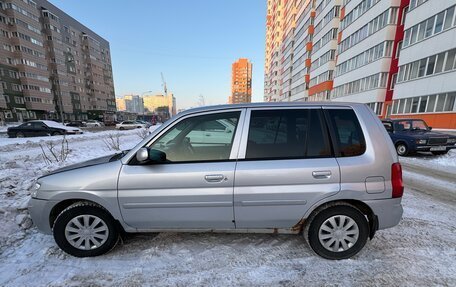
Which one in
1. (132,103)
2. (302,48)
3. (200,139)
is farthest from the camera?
(132,103)

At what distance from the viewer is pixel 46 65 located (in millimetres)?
50844

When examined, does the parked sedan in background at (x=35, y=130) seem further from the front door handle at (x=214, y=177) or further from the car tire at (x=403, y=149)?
the car tire at (x=403, y=149)

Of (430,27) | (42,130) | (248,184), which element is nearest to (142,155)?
(248,184)

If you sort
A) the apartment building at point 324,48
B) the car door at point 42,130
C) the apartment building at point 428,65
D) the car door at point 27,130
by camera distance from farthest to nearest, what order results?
the apartment building at point 324,48 → the car door at point 42,130 → the car door at point 27,130 → the apartment building at point 428,65

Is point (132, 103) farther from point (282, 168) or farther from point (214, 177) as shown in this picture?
point (282, 168)

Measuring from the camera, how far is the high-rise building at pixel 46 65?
1677 inches

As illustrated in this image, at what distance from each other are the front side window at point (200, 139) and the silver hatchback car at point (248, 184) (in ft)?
0.04

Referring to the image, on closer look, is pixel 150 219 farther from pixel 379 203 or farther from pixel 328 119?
pixel 379 203

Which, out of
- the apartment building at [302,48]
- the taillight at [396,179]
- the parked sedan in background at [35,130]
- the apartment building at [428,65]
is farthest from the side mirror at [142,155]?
the apartment building at [302,48]

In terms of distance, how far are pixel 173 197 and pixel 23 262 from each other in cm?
199

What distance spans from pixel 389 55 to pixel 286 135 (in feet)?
84.4

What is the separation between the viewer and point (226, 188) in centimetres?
247

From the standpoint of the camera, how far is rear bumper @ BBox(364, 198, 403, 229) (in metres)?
2.49

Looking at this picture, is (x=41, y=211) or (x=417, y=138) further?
(x=417, y=138)
